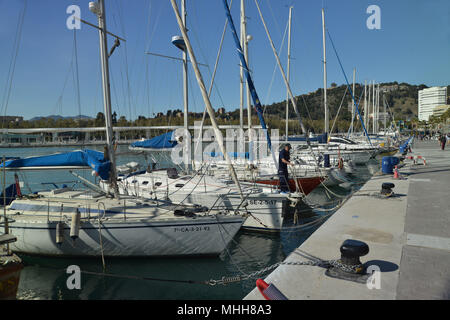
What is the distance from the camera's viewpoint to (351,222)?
7781 mm

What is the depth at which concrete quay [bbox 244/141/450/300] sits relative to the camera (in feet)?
14.0

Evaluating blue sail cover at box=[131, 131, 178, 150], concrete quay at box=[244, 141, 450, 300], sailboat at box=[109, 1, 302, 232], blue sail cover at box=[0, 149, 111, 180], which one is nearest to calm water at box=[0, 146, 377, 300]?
sailboat at box=[109, 1, 302, 232]

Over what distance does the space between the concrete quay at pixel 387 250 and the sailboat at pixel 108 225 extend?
2886 millimetres

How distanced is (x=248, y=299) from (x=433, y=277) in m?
2.99

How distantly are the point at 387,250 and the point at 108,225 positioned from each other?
23.0ft

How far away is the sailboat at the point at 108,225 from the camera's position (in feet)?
27.1

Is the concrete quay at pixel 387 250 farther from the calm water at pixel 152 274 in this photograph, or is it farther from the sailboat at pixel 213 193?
the sailboat at pixel 213 193

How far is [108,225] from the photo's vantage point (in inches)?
324

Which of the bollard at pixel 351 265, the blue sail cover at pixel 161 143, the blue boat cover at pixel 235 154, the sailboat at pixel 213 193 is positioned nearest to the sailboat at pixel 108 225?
the sailboat at pixel 213 193

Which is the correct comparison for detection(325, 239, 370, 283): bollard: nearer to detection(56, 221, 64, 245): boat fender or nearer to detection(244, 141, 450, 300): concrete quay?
detection(244, 141, 450, 300): concrete quay

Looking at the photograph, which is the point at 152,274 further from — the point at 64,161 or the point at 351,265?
the point at 351,265

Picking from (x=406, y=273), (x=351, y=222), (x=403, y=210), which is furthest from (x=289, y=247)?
(x=406, y=273)

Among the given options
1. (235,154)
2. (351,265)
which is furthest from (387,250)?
(235,154)
